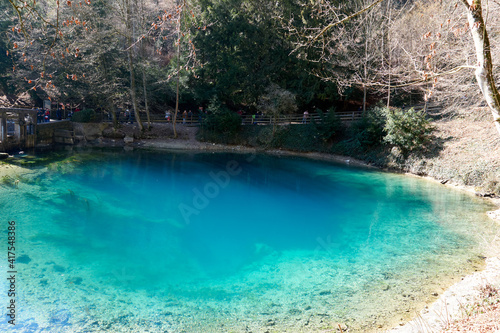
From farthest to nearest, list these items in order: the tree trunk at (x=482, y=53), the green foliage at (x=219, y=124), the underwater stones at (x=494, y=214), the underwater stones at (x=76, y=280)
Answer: the green foliage at (x=219, y=124), the underwater stones at (x=494, y=214), the underwater stones at (x=76, y=280), the tree trunk at (x=482, y=53)

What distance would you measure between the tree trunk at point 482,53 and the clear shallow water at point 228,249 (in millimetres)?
4301

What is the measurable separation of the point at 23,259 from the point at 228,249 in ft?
16.7

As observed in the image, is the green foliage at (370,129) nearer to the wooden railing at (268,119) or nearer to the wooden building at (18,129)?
the wooden railing at (268,119)

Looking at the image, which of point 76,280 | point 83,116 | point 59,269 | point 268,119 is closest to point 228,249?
point 76,280

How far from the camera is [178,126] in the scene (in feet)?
92.4

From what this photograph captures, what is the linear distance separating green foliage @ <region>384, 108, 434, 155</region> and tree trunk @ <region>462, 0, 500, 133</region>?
15750 mm

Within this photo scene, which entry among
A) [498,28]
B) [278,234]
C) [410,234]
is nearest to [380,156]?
[498,28]

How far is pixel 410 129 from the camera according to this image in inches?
742

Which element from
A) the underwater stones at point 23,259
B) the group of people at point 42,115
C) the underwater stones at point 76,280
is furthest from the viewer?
the group of people at point 42,115

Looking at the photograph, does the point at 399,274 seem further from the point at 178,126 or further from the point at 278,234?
the point at 178,126

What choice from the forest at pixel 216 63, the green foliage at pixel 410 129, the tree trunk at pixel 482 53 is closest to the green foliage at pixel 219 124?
the forest at pixel 216 63

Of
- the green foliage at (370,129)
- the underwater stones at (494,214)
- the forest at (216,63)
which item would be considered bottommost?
the underwater stones at (494,214)

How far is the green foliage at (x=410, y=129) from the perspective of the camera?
18766mm

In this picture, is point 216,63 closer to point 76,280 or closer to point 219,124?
point 219,124
